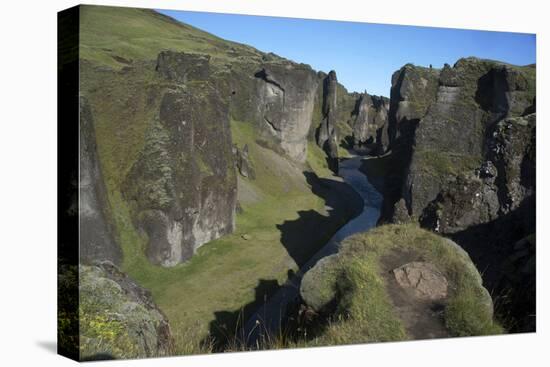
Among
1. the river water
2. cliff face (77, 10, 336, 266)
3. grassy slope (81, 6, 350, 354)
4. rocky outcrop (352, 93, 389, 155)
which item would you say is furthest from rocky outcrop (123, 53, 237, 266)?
rocky outcrop (352, 93, 389, 155)

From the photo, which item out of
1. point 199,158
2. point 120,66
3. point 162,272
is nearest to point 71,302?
point 162,272

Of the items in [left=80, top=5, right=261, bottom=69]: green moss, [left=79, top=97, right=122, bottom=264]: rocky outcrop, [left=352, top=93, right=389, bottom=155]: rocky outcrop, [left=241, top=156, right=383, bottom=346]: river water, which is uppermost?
[left=80, top=5, right=261, bottom=69]: green moss

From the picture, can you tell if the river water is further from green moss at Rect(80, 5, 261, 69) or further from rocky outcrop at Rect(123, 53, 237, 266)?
green moss at Rect(80, 5, 261, 69)

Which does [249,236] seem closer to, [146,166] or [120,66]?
[146,166]

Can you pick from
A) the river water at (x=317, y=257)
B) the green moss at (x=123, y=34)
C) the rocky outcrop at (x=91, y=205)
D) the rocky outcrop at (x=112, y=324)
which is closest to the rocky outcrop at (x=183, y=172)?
the green moss at (x=123, y=34)

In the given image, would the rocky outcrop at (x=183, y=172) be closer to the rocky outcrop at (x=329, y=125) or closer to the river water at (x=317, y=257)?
the river water at (x=317, y=257)
